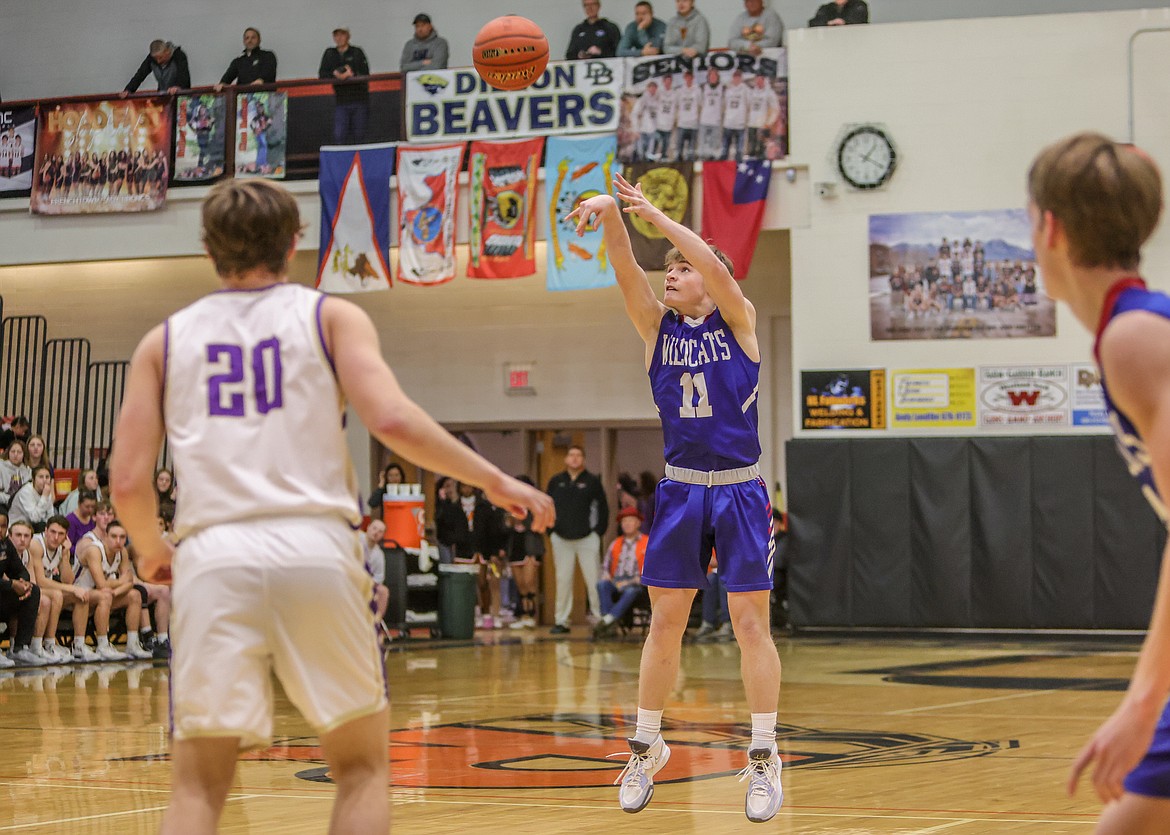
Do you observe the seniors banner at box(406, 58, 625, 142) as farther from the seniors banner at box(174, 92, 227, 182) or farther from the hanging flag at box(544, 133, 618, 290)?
the seniors banner at box(174, 92, 227, 182)

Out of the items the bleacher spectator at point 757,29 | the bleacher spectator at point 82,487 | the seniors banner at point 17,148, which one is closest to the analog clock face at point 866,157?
the bleacher spectator at point 757,29

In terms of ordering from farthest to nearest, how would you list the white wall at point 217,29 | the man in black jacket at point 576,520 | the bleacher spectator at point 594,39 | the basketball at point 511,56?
the white wall at point 217,29 → the bleacher spectator at point 594,39 → the man in black jacket at point 576,520 → the basketball at point 511,56

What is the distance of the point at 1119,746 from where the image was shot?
7.19ft

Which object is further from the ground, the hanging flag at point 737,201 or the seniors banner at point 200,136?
the seniors banner at point 200,136

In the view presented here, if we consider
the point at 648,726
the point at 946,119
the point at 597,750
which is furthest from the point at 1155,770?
the point at 946,119

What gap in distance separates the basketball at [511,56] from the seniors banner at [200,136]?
24.4 ft

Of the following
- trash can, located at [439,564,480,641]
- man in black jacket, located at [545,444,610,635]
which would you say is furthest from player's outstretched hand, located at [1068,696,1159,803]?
trash can, located at [439,564,480,641]

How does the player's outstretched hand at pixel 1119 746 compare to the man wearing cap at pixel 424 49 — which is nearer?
the player's outstretched hand at pixel 1119 746

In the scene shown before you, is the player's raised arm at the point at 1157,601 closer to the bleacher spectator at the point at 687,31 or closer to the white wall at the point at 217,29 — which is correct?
the bleacher spectator at the point at 687,31

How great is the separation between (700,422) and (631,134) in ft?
37.3

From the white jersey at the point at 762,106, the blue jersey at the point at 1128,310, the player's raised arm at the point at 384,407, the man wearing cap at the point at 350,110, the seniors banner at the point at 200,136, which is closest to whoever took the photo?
the blue jersey at the point at 1128,310

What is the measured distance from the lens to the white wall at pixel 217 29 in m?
19.2

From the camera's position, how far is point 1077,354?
621 inches

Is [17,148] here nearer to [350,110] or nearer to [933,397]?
[350,110]
